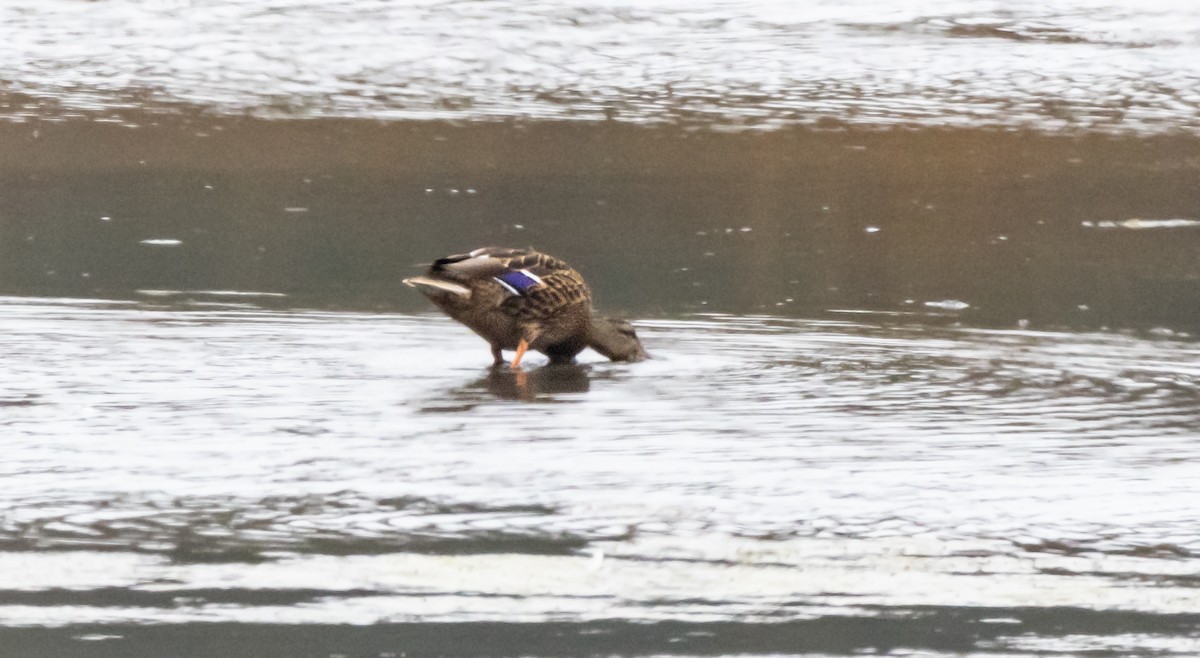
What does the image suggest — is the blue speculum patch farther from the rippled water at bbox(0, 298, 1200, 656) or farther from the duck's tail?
the rippled water at bbox(0, 298, 1200, 656)

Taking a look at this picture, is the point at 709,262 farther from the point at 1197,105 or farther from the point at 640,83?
the point at 1197,105

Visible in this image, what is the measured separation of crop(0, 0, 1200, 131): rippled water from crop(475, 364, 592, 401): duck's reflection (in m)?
6.18

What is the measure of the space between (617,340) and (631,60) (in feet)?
24.8

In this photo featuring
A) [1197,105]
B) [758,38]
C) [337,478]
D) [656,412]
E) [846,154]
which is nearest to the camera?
[337,478]

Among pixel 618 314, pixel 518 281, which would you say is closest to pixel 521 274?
pixel 518 281

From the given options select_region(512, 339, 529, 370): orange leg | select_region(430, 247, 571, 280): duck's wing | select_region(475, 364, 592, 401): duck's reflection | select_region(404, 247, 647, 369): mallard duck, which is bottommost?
select_region(475, 364, 592, 401): duck's reflection

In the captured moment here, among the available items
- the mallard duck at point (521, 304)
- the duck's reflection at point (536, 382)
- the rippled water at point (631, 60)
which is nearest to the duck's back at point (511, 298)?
the mallard duck at point (521, 304)

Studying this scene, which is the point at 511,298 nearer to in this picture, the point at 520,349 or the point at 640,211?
the point at 520,349

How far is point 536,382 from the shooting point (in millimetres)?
7633

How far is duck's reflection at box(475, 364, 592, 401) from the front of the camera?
7348mm

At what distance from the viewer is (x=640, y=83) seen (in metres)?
14.8

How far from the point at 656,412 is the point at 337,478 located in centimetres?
137

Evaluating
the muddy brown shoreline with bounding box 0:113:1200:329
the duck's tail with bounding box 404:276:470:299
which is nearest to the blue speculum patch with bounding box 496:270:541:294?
the duck's tail with bounding box 404:276:470:299

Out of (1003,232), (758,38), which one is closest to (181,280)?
(1003,232)
